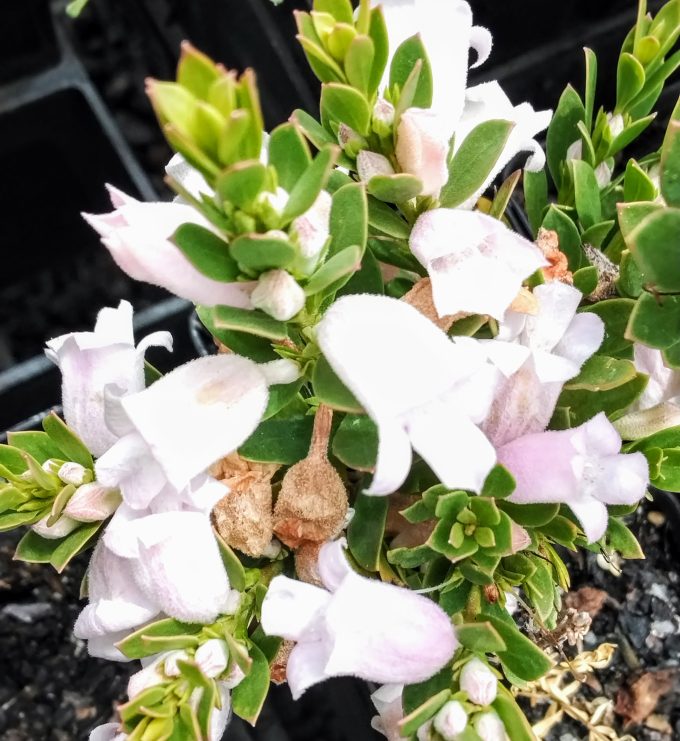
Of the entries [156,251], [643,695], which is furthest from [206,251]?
[643,695]

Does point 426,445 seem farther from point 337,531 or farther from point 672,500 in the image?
point 672,500

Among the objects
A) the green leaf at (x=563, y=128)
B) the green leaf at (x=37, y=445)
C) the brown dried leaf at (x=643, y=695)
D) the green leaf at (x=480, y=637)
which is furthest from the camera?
the brown dried leaf at (x=643, y=695)

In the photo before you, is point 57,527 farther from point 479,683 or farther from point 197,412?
point 479,683

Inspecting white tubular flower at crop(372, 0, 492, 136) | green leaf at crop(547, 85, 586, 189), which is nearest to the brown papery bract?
white tubular flower at crop(372, 0, 492, 136)

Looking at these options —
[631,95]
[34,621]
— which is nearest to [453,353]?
[631,95]

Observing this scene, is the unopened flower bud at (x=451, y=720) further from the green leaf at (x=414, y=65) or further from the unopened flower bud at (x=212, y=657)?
the green leaf at (x=414, y=65)

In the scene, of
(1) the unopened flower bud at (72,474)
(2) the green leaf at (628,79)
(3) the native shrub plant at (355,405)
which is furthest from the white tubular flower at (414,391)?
(2) the green leaf at (628,79)

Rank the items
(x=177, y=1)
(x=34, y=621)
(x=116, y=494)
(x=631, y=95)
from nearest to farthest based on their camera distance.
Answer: (x=116, y=494) → (x=631, y=95) → (x=34, y=621) → (x=177, y=1)
